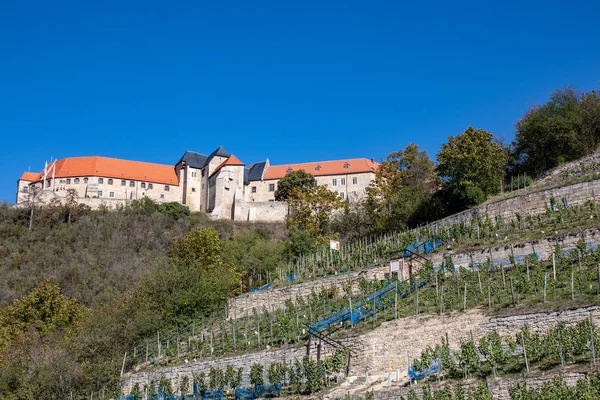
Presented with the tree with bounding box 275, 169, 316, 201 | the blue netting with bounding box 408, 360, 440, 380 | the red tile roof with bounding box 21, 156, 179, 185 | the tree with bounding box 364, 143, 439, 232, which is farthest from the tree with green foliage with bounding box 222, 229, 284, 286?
the red tile roof with bounding box 21, 156, 179, 185

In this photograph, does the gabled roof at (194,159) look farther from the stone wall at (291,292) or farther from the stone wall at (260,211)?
the stone wall at (291,292)

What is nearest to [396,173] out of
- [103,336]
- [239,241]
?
[239,241]

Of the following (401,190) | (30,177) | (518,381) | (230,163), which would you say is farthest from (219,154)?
(518,381)

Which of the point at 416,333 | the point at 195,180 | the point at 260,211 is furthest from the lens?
the point at 195,180

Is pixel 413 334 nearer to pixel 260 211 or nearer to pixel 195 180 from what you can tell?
pixel 260 211

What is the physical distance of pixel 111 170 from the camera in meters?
86.8

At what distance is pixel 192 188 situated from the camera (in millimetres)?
87250

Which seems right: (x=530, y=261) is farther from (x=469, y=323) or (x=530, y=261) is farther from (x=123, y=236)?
(x=123, y=236)

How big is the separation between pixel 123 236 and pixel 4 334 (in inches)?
987

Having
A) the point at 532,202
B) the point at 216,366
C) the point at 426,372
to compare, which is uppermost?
the point at 532,202

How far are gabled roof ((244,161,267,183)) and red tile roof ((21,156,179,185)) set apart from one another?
375 inches

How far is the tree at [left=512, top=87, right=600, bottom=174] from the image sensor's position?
43.3 metres

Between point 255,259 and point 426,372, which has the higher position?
point 255,259

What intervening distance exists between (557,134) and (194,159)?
2190 inches
